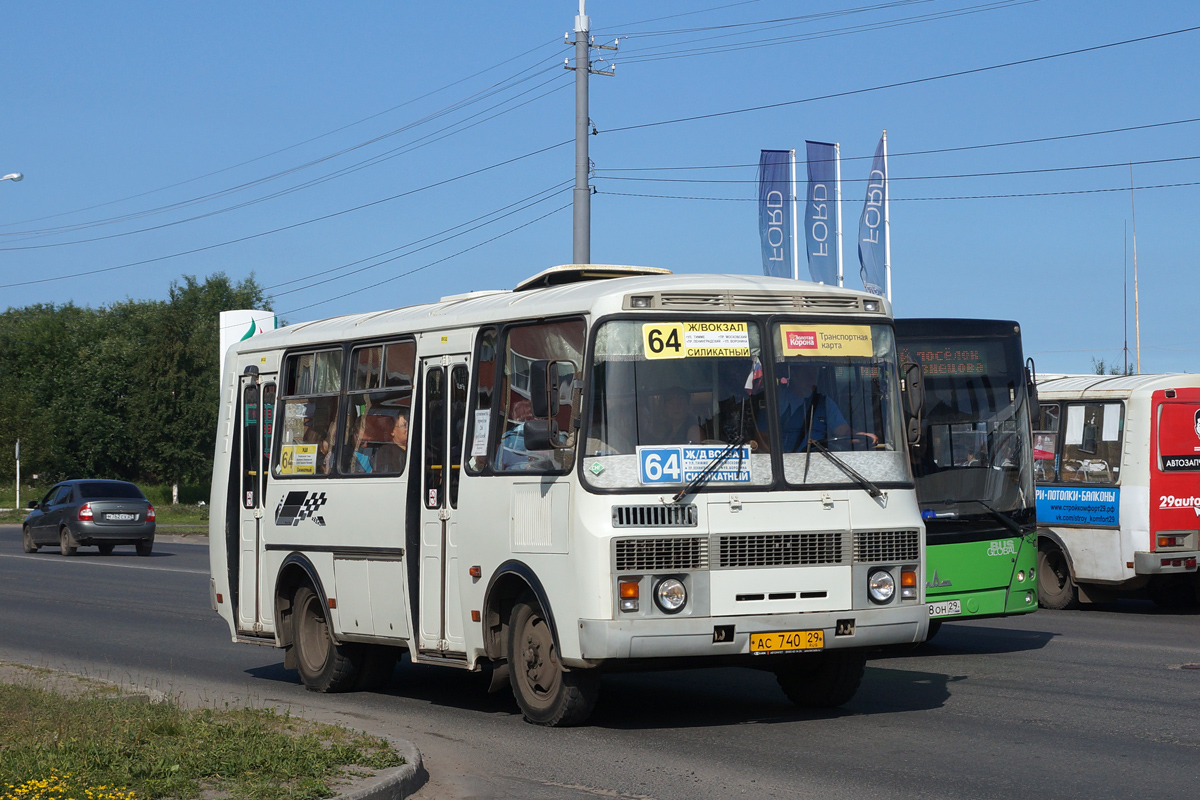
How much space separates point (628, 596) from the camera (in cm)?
901

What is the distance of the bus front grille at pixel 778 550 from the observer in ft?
30.3

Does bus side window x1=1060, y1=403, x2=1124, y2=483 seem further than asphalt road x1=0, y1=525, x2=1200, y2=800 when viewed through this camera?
Yes

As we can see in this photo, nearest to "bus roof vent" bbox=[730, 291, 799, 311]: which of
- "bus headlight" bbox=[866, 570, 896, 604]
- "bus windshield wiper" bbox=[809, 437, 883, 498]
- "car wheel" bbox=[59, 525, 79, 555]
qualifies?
"bus windshield wiper" bbox=[809, 437, 883, 498]

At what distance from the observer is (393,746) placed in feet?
28.3

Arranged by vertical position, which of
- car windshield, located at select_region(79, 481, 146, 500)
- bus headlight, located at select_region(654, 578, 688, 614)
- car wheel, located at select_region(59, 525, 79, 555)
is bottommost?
car wheel, located at select_region(59, 525, 79, 555)

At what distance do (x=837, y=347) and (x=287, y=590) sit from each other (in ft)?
18.0

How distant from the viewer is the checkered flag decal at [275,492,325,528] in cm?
1216

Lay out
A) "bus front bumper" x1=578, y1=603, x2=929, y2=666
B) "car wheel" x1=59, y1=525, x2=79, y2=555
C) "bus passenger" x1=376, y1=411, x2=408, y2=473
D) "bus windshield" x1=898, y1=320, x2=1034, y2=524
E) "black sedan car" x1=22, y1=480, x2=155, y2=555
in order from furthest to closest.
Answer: "car wheel" x1=59, y1=525, x2=79, y2=555 → "black sedan car" x1=22, y1=480, x2=155, y2=555 → "bus windshield" x1=898, y1=320, x2=1034, y2=524 → "bus passenger" x1=376, y1=411, x2=408, y2=473 → "bus front bumper" x1=578, y1=603, x2=929, y2=666

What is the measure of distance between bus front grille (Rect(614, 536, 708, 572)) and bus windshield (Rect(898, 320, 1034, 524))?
5586 millimetres

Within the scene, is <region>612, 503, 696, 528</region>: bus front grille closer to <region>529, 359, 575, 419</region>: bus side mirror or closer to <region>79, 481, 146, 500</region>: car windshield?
<region>529, 359, 575, 419</region>: bus side mirror

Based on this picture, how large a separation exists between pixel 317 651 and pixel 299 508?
1.20m

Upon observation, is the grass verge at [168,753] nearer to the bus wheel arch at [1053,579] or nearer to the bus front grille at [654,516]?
the bus front grille at [654,516]

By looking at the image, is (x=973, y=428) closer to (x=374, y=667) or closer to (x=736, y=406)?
(x=736, y=406)

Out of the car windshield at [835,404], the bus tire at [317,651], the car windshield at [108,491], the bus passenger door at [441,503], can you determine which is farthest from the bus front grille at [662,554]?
the car windshield at [108,491]
